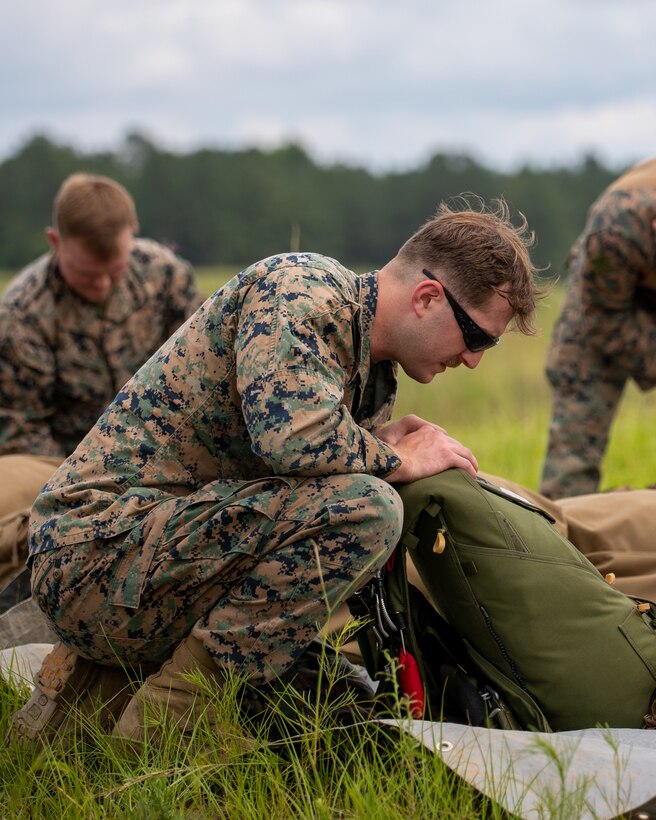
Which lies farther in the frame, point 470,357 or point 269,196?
point 269,196

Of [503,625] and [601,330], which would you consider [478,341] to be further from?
[601,330]

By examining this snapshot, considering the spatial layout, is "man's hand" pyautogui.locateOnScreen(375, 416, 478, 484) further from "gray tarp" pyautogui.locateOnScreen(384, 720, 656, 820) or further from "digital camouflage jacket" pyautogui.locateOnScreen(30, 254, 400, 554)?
"gray tarp" pyautogui.locateOnScreen(384, 720, 656, 820)

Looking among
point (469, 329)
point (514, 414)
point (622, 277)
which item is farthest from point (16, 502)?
point (514, 414)

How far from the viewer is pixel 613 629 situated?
305cm

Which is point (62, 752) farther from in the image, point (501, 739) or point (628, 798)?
point (628, 798)

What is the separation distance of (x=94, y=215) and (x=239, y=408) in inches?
105

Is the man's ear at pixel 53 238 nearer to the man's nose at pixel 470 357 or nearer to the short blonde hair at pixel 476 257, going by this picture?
the short blonde hair at pixel 476 257

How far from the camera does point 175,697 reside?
2.87m

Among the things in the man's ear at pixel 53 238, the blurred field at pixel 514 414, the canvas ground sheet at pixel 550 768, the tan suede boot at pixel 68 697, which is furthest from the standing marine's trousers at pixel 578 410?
the tan suede boot at pixel 68 697

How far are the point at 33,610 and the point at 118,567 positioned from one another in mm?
926

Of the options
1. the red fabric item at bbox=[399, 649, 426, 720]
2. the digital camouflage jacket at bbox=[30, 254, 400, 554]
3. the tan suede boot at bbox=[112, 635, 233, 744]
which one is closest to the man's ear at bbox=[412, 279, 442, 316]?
the digital camouflage jacket at bbox=[30, 254, 400, 554]

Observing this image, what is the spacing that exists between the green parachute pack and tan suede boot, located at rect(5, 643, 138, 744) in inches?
30.4

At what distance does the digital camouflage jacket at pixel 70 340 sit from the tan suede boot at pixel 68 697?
2.59 metres

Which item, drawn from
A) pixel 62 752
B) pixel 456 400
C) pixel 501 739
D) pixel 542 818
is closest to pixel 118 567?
pixel 62 752
